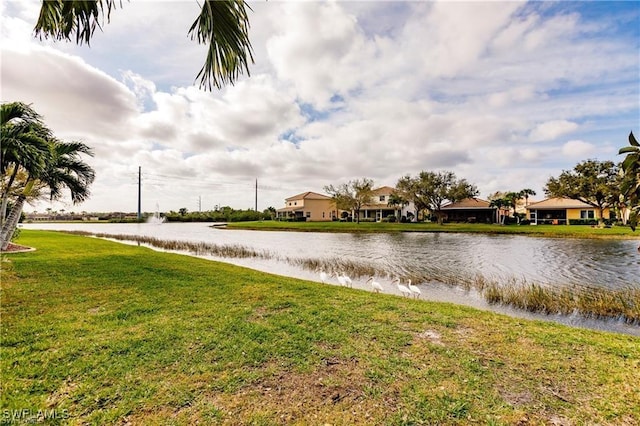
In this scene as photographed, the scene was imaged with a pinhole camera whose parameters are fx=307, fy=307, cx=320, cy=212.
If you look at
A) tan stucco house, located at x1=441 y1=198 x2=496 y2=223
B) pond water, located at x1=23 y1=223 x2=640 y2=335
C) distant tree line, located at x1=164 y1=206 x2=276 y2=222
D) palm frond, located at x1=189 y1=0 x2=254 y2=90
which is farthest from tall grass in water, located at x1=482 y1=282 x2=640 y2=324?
distant tree line, located at x1=164 y1=206 x2=276 y2=222

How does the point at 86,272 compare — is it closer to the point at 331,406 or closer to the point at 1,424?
the point at 1,424

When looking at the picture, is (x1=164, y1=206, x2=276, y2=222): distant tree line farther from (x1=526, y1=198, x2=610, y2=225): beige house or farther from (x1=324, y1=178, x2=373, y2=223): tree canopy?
(x1=526, y1=198, x2=610, y2=225): beige house

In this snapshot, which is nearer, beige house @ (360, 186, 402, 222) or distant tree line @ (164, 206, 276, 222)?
beige house @ (360, 186, 402, 222)

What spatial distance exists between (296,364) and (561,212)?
56267 millimetres

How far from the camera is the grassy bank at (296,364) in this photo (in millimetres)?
2986

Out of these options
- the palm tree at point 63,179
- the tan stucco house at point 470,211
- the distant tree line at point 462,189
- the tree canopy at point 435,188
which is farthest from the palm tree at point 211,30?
the tan stucco house at point 470,211

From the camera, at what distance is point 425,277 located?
12758 mm

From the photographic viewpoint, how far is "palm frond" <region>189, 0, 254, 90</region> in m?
3.51

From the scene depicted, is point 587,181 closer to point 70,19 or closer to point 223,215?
point 70,19

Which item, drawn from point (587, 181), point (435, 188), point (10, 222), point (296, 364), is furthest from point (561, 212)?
point (10, 222)

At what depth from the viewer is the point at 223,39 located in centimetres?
368

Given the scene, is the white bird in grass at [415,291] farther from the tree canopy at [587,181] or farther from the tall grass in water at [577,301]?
the tree canopy at [587,181]

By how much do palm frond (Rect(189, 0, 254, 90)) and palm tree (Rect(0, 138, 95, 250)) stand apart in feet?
38.3

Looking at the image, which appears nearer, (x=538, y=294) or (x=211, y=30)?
(x=211, y=30)
